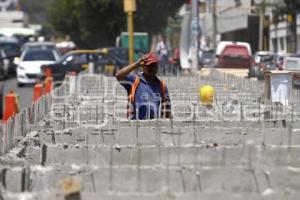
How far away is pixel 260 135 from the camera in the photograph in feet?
26.3

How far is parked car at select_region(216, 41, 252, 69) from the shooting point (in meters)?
34.7

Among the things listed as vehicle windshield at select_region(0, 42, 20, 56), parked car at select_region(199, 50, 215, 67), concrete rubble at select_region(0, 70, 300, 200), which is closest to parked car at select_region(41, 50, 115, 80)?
parked car at select_region(199, 50, 215, 67)

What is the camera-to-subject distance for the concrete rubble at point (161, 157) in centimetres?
567

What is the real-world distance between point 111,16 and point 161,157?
4070 centimetres

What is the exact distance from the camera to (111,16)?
154 ft

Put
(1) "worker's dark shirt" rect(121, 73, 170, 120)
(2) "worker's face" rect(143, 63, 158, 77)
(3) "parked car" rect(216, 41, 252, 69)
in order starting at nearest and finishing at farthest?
1. (2) "worker's face" rect(143, 63, 158, 77)
2. (1) "worker's dark shirt" rect(121, 73, 170, 120)
3. (3) "parked car" rect(216, 41, 252, 69)

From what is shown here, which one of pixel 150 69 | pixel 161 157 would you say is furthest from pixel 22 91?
pixel 161 157

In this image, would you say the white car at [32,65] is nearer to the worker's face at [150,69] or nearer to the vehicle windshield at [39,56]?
the vehicle windshield at [39,56]

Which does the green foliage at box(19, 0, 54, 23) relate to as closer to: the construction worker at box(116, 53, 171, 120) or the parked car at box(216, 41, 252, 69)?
the parked car at box(216, 41, 252, 69)

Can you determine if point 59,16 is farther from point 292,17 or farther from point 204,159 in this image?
point 204,159

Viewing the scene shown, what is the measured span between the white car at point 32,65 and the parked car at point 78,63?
2.72 feet

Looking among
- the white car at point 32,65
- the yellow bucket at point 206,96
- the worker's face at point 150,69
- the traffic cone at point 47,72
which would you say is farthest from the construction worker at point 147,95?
the white car at point 32,65

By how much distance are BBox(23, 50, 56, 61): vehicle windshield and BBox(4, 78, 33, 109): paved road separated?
126 centimetres

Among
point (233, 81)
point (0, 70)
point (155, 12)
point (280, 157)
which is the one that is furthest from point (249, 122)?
point (155, 12)
